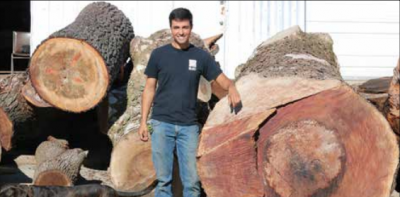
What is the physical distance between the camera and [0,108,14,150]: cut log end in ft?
23.3

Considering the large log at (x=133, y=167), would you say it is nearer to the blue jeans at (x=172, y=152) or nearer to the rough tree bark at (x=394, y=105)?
the blue jeans at (x=172, y=152)

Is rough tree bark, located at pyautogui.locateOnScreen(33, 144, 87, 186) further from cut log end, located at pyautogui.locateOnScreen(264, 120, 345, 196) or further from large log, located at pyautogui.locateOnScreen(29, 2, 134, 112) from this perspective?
cut log end, located at pyautogui.locateOnScreen(264, 120, 345, 196)

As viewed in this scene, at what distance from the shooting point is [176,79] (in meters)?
5.00

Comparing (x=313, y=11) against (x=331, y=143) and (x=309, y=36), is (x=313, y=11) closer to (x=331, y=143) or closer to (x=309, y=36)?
(x=309, y=36)

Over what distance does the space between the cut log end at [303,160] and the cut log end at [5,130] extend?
12.0 feet

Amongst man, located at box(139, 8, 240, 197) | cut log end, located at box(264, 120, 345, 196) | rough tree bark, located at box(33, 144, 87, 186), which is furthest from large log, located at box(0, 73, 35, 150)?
cut log end, located at box(264, 120, 345, 196)

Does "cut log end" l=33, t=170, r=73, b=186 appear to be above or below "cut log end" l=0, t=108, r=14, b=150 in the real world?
below

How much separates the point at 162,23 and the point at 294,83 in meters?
5.75

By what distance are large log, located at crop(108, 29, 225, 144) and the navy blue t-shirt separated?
1.27 metres

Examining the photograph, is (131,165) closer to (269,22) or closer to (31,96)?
(31,96)

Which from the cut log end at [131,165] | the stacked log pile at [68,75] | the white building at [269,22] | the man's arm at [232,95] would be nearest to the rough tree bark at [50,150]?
the stacked log pile at [68,75]

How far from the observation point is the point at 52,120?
7832 mm

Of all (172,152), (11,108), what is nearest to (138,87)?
(11,108)

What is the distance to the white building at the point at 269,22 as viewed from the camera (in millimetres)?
10211
